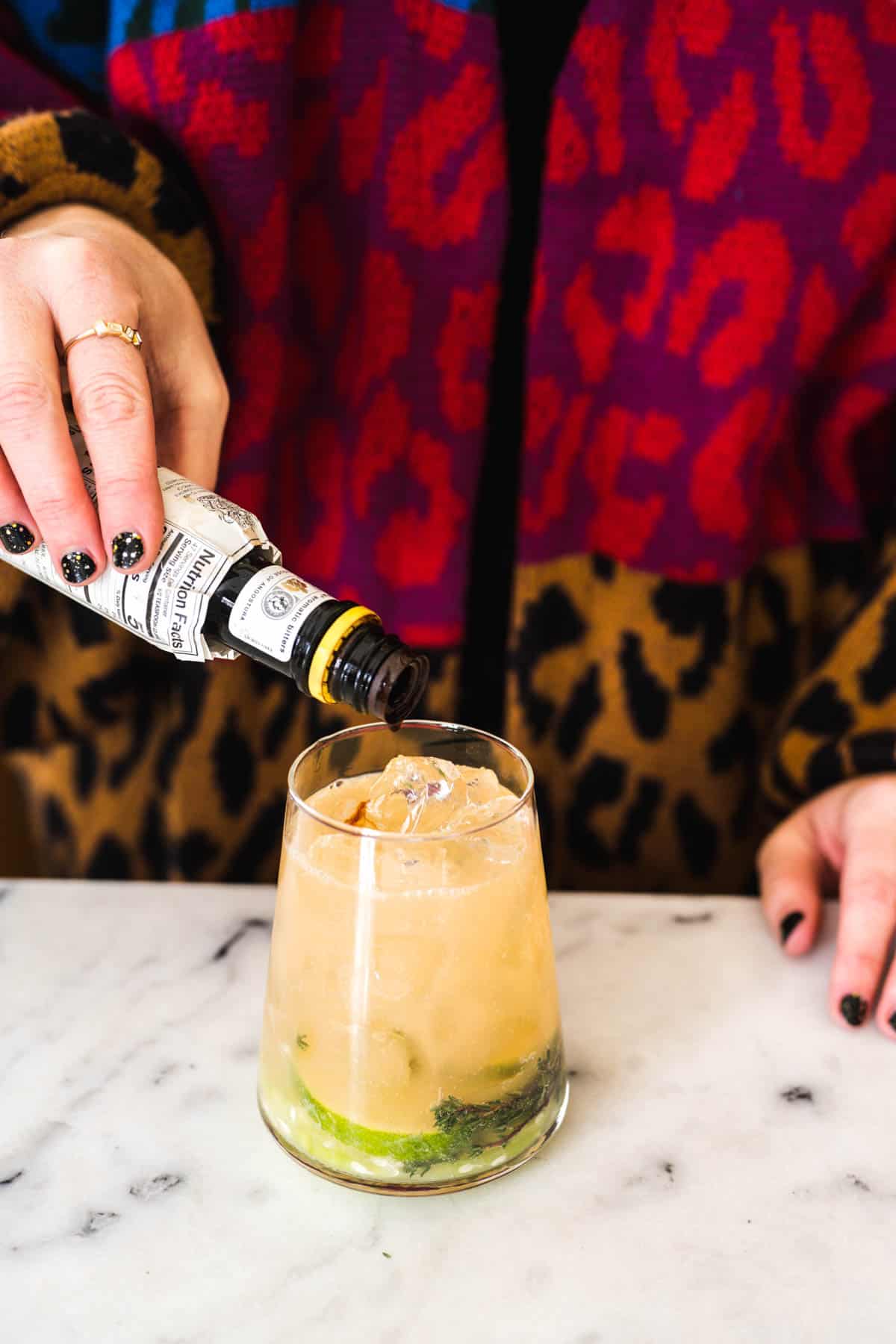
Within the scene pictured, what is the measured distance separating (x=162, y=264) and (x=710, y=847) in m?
0.70

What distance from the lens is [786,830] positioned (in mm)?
826

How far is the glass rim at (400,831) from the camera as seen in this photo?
0.48 m

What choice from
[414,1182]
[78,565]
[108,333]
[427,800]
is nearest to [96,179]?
[108,333]

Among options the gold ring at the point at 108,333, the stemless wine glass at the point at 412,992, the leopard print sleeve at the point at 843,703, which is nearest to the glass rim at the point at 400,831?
the stemless wine glass at the point at 412,992

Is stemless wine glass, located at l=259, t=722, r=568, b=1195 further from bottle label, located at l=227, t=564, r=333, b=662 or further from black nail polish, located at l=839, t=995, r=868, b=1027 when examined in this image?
black nail polish, located at l=839, t=995, r=868, b=1027

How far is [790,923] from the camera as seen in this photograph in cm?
73

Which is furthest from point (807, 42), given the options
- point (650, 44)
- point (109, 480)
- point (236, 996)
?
point (236, 996)

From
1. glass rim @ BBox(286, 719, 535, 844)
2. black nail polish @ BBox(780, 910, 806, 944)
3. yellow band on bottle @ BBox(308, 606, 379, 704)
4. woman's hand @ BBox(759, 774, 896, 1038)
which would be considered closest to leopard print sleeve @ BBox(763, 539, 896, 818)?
woman's hand @ BBox(759, 774, 896, 1038)

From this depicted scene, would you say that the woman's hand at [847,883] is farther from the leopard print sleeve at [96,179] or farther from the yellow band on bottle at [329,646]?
the leopard print sleeve at [96,179]

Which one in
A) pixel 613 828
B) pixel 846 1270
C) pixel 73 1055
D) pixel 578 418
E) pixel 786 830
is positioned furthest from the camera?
pixel 613 828

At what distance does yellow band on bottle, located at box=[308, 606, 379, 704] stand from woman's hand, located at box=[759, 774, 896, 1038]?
1.23ft

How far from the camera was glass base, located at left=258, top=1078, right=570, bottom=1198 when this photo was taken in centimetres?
53

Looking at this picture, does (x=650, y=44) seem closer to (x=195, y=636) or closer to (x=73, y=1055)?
(x=195, y=636)

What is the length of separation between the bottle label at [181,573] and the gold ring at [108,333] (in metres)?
0.07
